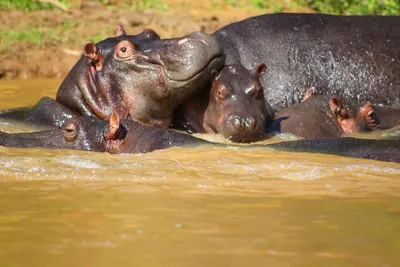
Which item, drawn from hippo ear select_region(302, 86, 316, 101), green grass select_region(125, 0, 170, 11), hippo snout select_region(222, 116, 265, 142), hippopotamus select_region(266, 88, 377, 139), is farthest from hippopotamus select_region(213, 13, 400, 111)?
green grass select_region(125, 0, 170, 11)

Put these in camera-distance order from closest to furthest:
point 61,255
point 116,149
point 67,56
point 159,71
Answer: point 61,255, point 116,149, point 159,71, point 67,56

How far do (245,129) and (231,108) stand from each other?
287 mm

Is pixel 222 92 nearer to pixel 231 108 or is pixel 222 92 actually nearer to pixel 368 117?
pixel 231 108

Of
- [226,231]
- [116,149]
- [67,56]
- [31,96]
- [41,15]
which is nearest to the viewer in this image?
[226,231]

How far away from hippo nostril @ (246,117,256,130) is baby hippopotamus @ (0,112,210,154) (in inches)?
34.3

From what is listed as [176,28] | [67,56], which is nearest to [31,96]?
[67,56]

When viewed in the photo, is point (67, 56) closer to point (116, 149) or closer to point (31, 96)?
point (31, 96)

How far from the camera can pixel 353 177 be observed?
17.1ft

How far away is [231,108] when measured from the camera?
295 inches

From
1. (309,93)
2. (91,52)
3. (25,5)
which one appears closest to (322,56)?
(309,93)

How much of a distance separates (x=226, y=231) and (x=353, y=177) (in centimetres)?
155

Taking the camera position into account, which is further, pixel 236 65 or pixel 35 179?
pixel 236 65

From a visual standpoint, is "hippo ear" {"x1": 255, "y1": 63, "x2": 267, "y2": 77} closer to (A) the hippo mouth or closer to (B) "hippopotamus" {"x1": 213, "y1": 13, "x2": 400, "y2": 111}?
(A) the hippo mouth

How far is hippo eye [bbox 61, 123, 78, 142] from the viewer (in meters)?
6.54
